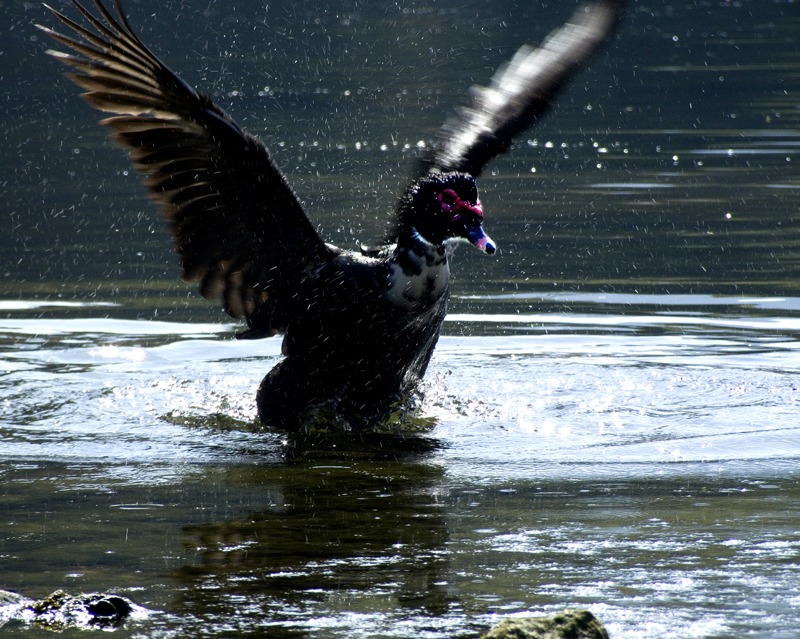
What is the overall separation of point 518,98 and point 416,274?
1545 millimetres

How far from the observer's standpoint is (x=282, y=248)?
6074 mm

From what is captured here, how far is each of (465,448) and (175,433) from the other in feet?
3.86

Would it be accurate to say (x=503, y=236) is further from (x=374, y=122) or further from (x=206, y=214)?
(x=374, y=122)

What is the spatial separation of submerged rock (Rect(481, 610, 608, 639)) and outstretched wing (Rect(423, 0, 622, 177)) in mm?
4060

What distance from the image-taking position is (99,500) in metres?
4.66

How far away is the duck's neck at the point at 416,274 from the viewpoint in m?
5.94

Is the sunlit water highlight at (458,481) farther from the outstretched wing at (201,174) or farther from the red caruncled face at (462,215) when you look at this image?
the red caruncled face at (462,215)

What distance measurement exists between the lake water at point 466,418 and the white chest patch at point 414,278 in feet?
1.69

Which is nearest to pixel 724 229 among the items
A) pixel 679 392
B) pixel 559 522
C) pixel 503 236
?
pixel 503 236

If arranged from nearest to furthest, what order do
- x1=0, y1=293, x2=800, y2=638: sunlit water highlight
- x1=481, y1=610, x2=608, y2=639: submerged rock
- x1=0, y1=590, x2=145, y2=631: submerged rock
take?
x1=481, y1=610, x2=608, y2=639: submerged rock < x1=0, y1=590, x2=145, y2=631: submerged rock < x1=0, y1=293, x2=800, y2=638: sunlit water highlight

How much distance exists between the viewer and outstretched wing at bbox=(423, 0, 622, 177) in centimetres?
699

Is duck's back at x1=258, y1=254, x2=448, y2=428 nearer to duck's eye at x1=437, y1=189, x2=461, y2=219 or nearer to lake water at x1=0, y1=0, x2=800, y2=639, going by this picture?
lake water at x1=0, y1=0, x2=800, y2=639

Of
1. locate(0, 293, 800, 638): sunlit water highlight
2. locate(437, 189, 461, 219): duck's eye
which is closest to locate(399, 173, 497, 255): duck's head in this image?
locate(437, 189, 461, 219): duck's eye

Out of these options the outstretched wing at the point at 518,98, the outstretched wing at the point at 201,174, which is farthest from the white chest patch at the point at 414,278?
the outstretched wing at the point at 518,98
